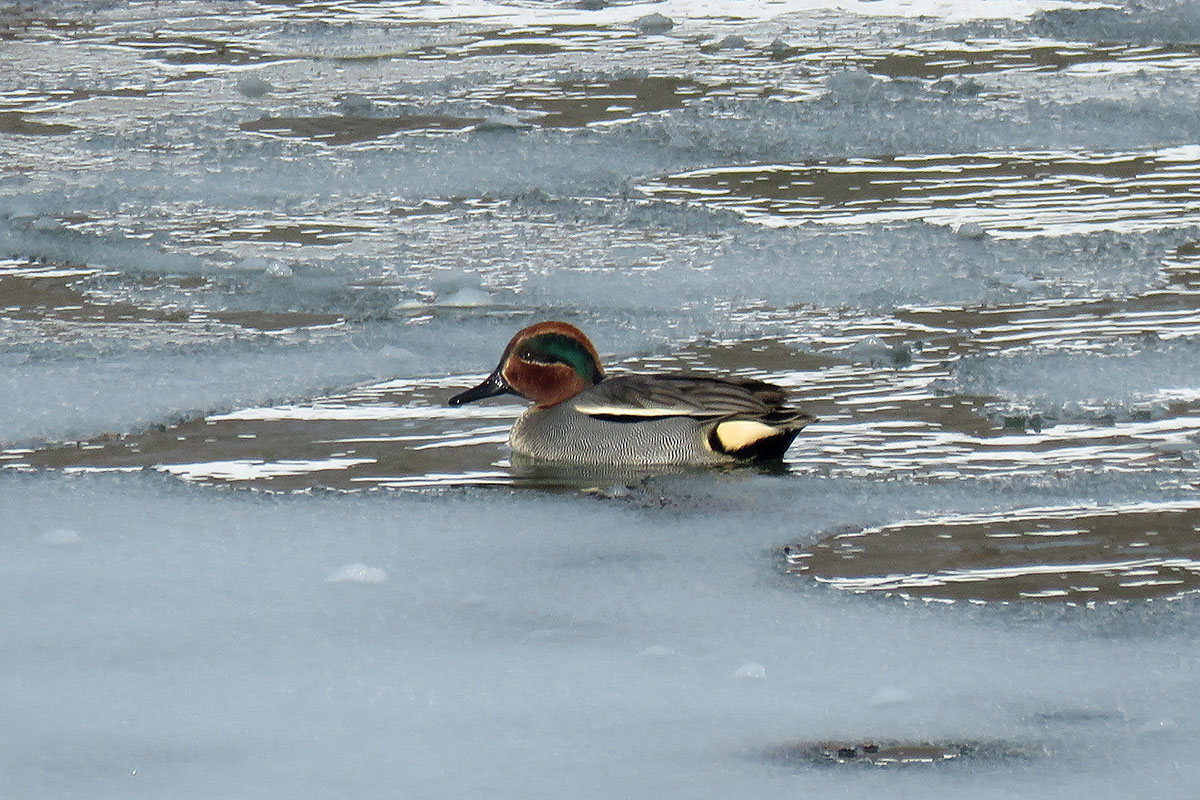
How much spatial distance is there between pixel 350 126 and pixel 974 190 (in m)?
3.28

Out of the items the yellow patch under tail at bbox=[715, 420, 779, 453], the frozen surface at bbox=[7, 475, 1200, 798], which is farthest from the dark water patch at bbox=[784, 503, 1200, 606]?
the yellow patch under tail at bbox=[715, 420, 779, 453]

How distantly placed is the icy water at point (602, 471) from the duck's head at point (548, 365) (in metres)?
0.21

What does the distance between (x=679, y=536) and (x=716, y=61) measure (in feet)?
23.7

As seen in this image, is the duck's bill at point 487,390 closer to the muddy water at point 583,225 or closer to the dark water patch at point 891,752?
the muddy water at point 583,225

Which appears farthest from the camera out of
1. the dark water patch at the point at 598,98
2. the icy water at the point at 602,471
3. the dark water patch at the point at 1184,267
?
the dark water patch at the point at 598,98

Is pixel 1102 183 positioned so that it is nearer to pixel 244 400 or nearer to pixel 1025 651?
pixel 244 400

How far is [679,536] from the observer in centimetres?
434

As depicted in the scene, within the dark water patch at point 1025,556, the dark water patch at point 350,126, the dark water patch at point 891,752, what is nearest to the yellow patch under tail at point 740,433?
the dark water patch at point 1025,556

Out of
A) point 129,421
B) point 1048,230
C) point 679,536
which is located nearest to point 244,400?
point 129,421

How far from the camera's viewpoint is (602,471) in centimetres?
505

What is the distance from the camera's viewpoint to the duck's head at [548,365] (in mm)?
5262

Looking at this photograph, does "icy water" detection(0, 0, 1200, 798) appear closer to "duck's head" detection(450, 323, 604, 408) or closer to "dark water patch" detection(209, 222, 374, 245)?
"dark water patch" detection(209, 222, 374, 245)

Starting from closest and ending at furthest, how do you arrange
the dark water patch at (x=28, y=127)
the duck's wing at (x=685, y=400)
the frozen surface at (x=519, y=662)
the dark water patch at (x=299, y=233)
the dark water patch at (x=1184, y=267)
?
the frozen surface at (x=519, y=662), the duck's wing at (x=685, y=400), the dark water patch at (x=1184, y=267), the dark water patch at (x=299, y=233), the dark water patch at (x=28, y=127)

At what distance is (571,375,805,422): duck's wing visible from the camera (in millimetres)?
4930
